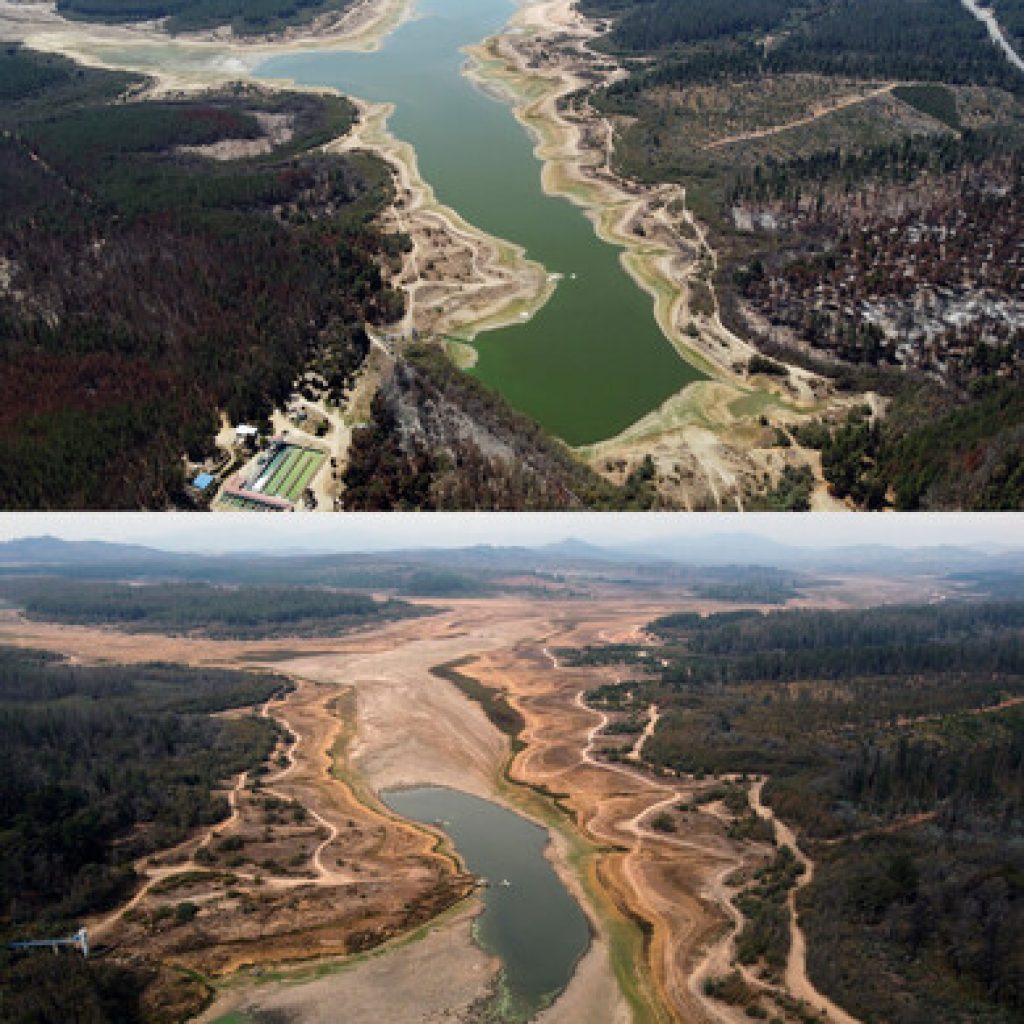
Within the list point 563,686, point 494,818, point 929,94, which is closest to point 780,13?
point 929,94

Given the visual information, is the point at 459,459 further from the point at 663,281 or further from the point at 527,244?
the point at 527,244

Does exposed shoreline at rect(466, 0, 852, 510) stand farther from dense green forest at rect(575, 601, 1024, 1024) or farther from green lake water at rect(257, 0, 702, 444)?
dense green forest at rect(575, 601, 1024, 1024)

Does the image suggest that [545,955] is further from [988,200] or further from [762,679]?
[988,200]

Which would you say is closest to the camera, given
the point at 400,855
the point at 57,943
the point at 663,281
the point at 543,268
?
the point at 57,943

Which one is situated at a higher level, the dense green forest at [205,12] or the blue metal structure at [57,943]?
the dense green forest at [205,12]

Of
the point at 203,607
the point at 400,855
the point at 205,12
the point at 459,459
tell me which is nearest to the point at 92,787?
the point at 400,855

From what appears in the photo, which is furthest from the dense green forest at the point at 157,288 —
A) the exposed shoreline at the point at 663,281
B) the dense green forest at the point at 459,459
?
the exposed shoreline at the point at 663,281

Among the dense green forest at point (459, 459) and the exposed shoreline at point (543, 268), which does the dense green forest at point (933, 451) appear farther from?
the dense green forest at point (459, 459)
